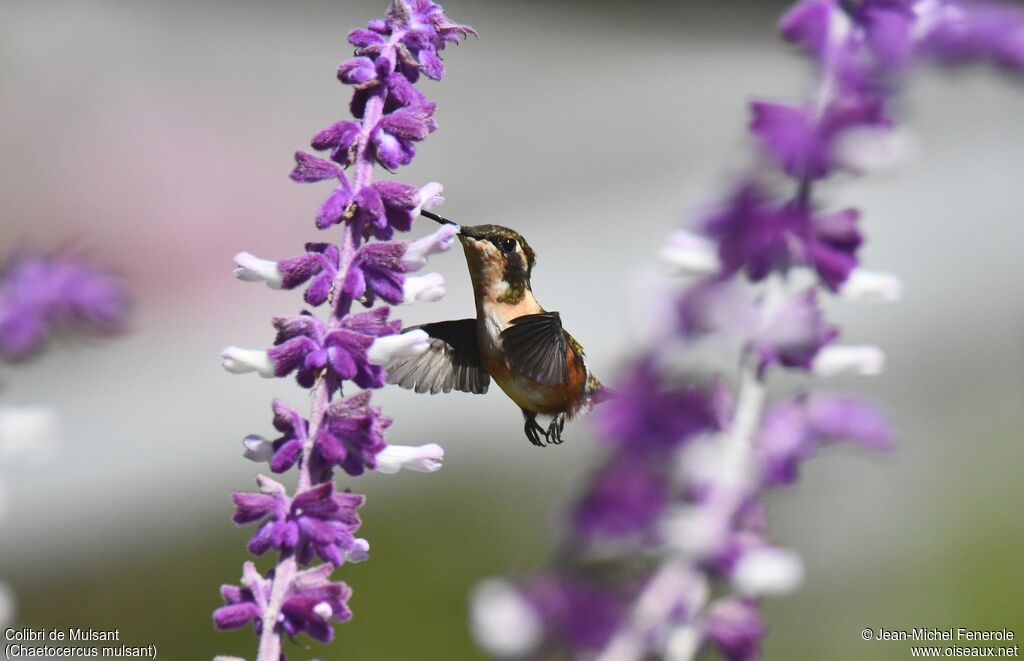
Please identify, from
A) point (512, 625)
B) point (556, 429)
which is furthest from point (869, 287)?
point (556, 429)

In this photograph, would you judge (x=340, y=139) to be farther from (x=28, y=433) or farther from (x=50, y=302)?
(x=28, y=433)

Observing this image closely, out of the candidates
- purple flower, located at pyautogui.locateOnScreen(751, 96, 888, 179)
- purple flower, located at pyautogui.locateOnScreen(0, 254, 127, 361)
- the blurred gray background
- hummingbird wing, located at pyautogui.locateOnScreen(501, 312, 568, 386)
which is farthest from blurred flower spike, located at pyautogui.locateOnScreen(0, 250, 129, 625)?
the blurred gray background

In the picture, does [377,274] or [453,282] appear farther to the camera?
[453,282]

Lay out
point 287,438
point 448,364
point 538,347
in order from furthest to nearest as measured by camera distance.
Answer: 1. point 448,364
2. point 538,347
3. point 287,438

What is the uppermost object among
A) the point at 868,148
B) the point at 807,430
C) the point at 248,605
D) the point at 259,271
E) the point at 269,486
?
the point at 868,148

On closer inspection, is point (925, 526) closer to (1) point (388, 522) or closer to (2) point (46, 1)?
(1) point (388, 522)

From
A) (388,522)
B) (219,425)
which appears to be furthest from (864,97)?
(219,425)

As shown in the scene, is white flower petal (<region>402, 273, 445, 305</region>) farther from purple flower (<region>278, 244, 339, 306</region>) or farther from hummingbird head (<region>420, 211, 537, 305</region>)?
hummingbird head (<region>420, 211, 537, 305</region>)
